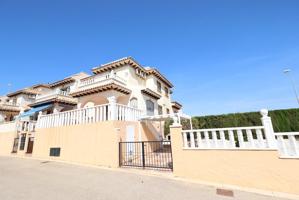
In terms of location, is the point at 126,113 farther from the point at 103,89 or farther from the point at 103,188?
the point at 103,188

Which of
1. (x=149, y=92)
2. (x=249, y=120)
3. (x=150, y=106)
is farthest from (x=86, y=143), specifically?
(x=249, y=120)

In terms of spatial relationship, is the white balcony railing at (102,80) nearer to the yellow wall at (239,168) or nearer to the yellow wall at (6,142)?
the yellow wall at (6,142)

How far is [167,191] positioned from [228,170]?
8.48 feet

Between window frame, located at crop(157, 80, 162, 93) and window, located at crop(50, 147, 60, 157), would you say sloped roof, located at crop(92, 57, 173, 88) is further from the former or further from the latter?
window, located at crop(50, 147, 60, 157)

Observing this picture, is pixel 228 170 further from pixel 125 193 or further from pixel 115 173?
pixel 115 173

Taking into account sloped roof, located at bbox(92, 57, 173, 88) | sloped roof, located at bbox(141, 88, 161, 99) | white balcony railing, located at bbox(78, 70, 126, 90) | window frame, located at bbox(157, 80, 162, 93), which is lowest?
sloped roof, located at bbox(141, 88, 161, 99)

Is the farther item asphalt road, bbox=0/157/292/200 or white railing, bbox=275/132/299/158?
white railing, bbox=275/132/299/158

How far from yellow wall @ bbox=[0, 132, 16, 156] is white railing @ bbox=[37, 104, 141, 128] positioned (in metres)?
5.60

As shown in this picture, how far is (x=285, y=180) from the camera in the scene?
509 cm

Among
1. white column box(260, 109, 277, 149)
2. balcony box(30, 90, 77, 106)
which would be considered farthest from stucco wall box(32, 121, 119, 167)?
white column box(260, 109, 277, 149)

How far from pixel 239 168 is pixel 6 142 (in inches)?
854

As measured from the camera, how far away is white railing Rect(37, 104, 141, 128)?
10.0 metres

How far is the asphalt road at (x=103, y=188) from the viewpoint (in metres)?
4.89

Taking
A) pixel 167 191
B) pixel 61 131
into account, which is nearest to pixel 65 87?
pixel 61 131
